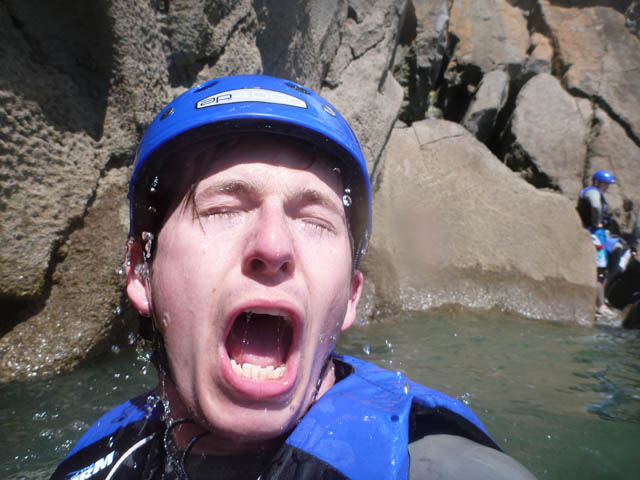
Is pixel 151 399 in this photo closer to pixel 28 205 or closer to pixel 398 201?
pixel 28 205

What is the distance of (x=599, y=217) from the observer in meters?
7.78

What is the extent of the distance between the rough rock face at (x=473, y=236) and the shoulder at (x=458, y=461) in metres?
4.62

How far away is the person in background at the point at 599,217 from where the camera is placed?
24.6 feet

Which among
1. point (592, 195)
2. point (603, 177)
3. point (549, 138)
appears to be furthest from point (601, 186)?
point (549, 138)

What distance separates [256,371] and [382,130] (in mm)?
4715

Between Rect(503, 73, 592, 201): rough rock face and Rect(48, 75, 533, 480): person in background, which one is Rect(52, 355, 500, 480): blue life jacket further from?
Rect(503, 73, 592, 201): rough rock face

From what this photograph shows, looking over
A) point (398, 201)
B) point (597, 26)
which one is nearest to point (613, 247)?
point (398, 201)

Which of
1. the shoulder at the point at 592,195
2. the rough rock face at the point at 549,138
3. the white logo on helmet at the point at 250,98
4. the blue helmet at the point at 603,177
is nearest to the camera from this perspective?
the white logo on helmet at the point at 250,98

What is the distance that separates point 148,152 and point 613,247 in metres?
8.44

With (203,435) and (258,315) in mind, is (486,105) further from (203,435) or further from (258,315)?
(203,435)

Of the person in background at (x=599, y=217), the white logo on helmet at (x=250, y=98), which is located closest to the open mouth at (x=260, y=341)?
the white logo on helmet at (x=250, y=98)

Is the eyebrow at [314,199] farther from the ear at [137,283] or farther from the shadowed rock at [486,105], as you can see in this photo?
the shadowed rock at [486,105]

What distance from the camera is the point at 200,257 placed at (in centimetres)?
124

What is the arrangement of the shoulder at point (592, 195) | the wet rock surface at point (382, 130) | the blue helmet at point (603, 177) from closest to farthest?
the wet rock surface at point (382, 130) → the shoulder at point (592, 195) → the blue helmet at point (603, 177)
